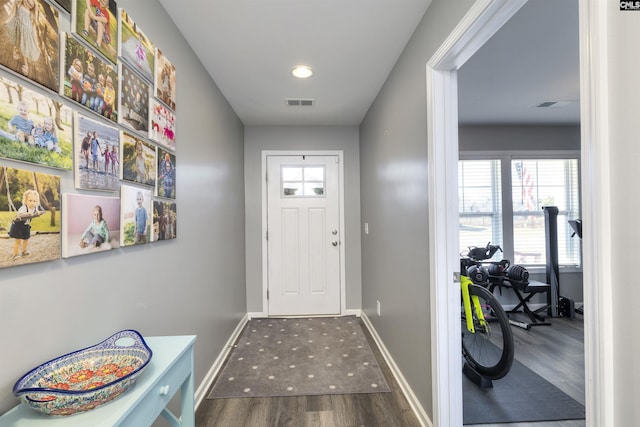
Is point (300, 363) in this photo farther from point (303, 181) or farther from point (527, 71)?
point (527, 71)

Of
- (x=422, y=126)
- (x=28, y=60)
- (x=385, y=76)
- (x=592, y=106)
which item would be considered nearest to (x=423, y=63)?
(x=422, y=126)

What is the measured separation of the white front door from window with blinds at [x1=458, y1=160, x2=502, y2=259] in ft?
5.79

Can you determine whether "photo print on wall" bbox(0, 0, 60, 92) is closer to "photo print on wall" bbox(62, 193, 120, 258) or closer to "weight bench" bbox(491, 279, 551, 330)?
"photo print on wall" bbox(62, 193, 120, 258)

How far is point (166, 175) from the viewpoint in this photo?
1627 mm

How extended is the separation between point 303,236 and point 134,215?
251 cm

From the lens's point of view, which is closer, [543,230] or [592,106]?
[592,106]

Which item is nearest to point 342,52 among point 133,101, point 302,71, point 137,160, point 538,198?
point 302,71

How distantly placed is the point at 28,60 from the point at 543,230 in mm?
5049

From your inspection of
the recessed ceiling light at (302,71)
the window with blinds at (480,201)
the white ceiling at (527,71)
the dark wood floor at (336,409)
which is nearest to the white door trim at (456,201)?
the dark wood floor at (336,409)

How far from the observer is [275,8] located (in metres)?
1.67

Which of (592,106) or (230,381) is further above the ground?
(592,106)

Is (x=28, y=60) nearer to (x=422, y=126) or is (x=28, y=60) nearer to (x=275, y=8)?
(x=275, y=8)

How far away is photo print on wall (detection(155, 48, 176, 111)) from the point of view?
154 centimetres

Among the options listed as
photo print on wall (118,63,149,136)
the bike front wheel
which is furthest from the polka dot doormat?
photo print on wall (118,63,149,136)
